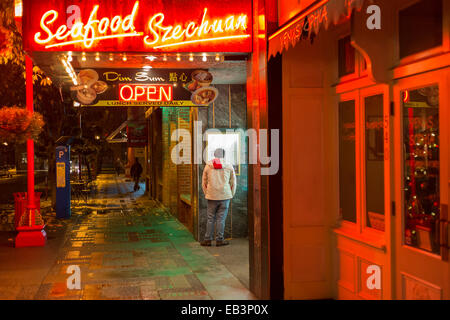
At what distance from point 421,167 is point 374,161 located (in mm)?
929

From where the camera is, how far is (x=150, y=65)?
27.3ft

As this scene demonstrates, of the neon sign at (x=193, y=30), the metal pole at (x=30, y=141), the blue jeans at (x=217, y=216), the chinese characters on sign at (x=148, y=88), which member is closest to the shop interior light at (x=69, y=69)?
the chinese characters on sign at (x=148, y=88)

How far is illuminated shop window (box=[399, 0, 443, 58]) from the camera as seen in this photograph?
4.30 metres

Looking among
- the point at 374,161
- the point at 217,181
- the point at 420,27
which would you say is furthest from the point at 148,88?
the point at 420,27

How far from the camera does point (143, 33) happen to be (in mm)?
6484

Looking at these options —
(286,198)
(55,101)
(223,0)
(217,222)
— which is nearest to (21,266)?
(217,222)

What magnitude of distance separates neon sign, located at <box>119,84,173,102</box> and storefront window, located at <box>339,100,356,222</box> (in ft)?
11.7

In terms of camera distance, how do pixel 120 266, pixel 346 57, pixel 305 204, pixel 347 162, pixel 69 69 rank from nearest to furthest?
1. pixel 346 57
2. pixel 347 162
3. pixel 305 204
4. pixel 69 69
5. pixel 120 266

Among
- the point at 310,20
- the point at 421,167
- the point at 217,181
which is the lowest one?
the point at 217,181

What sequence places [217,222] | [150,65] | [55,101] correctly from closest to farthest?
[150,65], [217,222], [55,101]

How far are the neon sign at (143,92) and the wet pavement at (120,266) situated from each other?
9.58ft

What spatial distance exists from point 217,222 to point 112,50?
4848mm

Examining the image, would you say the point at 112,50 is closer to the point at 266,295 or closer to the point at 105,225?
the point at 266,295

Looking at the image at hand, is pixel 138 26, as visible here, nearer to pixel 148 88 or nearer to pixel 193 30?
pixel 193 30
